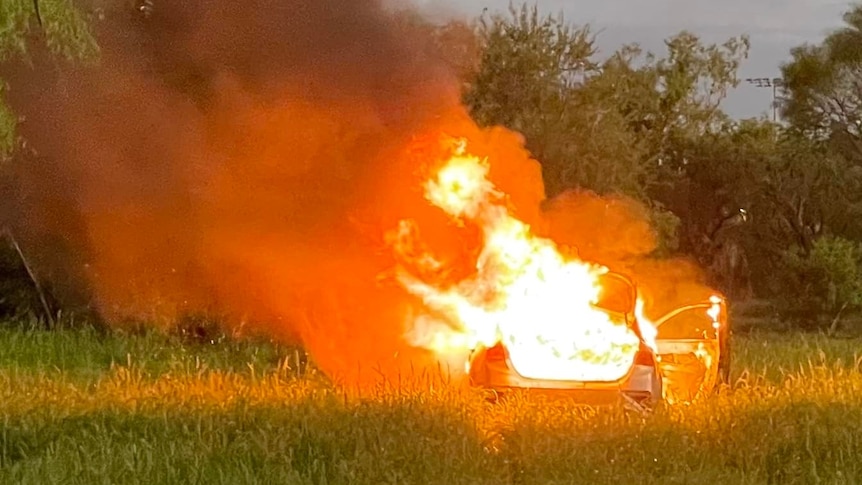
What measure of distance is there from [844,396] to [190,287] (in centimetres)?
828

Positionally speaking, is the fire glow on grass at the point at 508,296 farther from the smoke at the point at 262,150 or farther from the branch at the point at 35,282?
the branch at the point at 35,282

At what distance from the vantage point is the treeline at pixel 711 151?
53.4 feet

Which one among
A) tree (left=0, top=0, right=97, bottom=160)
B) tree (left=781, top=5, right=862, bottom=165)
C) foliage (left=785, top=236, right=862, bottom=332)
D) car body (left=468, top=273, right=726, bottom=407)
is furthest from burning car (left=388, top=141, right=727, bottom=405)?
tree (left=781, top=5, right=862, bottom=165)

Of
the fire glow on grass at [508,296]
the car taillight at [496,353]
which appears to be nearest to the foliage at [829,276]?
the fire glow on grass at [508,296]

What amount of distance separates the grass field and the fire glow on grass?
25.8 inches

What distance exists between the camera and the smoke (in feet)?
39.4

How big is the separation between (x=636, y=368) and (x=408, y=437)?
2.09 m

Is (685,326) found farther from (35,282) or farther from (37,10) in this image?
(35,282)

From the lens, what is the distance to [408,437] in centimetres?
712

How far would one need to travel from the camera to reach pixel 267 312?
45.9ft

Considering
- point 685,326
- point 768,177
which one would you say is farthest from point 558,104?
point 768,177

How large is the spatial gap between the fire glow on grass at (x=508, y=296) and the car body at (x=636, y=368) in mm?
73

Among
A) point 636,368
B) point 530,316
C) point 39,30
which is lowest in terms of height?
point 636,368

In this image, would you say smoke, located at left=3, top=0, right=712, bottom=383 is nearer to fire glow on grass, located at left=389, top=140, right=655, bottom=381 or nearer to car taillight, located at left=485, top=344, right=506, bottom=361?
fire glow on grass, located at left=389, top=140, right=655, bottom=381
